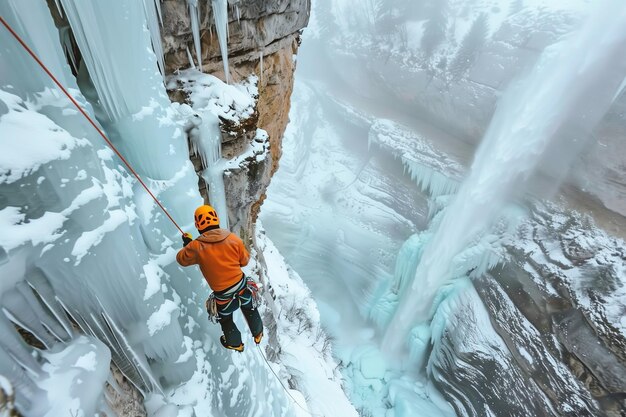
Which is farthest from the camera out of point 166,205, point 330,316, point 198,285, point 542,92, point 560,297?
point 330,316

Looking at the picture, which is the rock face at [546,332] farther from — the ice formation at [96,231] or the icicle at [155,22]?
the icicle at [155,22]

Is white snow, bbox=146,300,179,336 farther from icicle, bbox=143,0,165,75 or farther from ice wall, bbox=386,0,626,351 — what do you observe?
ice wall, bbox=386,0,626,351

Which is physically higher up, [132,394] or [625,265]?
[132,394]

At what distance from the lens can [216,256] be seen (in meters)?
2.44

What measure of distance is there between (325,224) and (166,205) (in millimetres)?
13198

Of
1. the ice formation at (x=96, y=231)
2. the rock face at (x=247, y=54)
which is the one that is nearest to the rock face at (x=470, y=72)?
the rock face at (x=247, y=54)

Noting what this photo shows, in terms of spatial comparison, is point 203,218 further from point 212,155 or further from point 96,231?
point 212,155

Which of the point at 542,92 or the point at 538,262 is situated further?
the point at 542,92

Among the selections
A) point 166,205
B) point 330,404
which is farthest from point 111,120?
point 330,404

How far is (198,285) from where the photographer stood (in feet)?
9.91

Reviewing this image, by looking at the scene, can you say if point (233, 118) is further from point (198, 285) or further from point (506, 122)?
point (506, 122)

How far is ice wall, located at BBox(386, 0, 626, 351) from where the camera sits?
988 cm

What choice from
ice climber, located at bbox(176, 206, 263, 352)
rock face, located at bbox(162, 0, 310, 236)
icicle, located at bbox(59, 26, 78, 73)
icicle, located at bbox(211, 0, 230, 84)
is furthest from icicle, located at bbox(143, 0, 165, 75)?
ice climber, located at bbox(176, 206, 263, 352)

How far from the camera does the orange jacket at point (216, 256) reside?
2.43m
